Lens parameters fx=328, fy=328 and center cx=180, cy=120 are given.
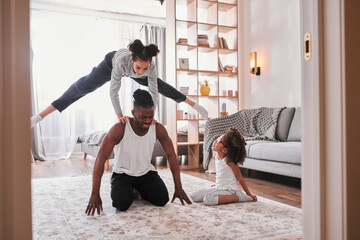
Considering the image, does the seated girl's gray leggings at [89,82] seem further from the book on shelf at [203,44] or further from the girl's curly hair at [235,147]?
the book on shelf at [203,44]

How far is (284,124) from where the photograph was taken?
13.5 ft

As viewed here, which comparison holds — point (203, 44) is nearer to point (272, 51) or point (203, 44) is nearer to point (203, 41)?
point (203, 41)

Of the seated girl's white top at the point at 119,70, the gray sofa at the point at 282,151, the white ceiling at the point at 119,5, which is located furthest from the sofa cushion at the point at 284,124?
the white ceiling at the point at 119,5

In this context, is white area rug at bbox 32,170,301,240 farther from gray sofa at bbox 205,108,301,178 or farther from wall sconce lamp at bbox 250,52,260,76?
wall sconce lamp at bbox 250,52,260,76

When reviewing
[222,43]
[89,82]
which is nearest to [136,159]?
[89,82]

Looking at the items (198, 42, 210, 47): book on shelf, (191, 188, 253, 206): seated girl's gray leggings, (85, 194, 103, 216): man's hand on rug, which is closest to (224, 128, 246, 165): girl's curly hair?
(191, 188, 253, 206): seated girl's gray leggings

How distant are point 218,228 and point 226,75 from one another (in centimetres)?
388

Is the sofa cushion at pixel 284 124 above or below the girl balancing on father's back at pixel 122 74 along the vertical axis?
below

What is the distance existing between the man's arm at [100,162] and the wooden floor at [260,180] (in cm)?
137

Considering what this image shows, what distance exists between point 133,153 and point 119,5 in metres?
4.82

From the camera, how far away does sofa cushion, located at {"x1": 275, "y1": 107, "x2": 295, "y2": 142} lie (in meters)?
4.11

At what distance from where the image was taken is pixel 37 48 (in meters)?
6.05

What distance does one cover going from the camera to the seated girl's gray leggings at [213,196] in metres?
2.46

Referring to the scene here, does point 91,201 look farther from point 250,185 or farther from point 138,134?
point 250,185
